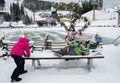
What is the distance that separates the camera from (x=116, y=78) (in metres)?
7.64

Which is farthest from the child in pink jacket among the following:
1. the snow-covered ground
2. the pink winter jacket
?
the snow-covered ground

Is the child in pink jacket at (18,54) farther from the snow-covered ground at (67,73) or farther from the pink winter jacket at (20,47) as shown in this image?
the snow-covered ground at (67,73)

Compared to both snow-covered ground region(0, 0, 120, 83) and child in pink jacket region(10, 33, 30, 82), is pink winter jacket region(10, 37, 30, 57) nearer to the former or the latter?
child in pink jacket region(10, 33, 30, 82)

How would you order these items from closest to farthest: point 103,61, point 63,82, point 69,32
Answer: point 63,82, point 103,61, point 69,32

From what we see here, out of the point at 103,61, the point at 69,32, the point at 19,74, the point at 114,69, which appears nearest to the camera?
the point at 19,74

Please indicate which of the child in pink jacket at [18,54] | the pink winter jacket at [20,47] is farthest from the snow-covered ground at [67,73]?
the pink winter jacket at [20,47]

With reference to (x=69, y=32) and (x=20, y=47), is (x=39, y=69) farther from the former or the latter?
(x=69, y=32)

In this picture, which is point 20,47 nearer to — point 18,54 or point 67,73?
point 18,54

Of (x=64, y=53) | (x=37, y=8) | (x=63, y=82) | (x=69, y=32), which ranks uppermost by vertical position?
(x=37, y=8)

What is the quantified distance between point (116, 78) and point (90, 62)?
1.43 meters

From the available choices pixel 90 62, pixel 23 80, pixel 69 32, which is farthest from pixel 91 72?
pixel 69 32

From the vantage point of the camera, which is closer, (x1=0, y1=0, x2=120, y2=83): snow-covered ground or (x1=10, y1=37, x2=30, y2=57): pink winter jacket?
(x1=10, y1=37, x2=30, y2=57): pink winter jacket

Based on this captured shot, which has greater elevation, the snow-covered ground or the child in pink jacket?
the child in pink jacket

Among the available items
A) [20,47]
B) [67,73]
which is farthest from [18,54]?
[67,73]
